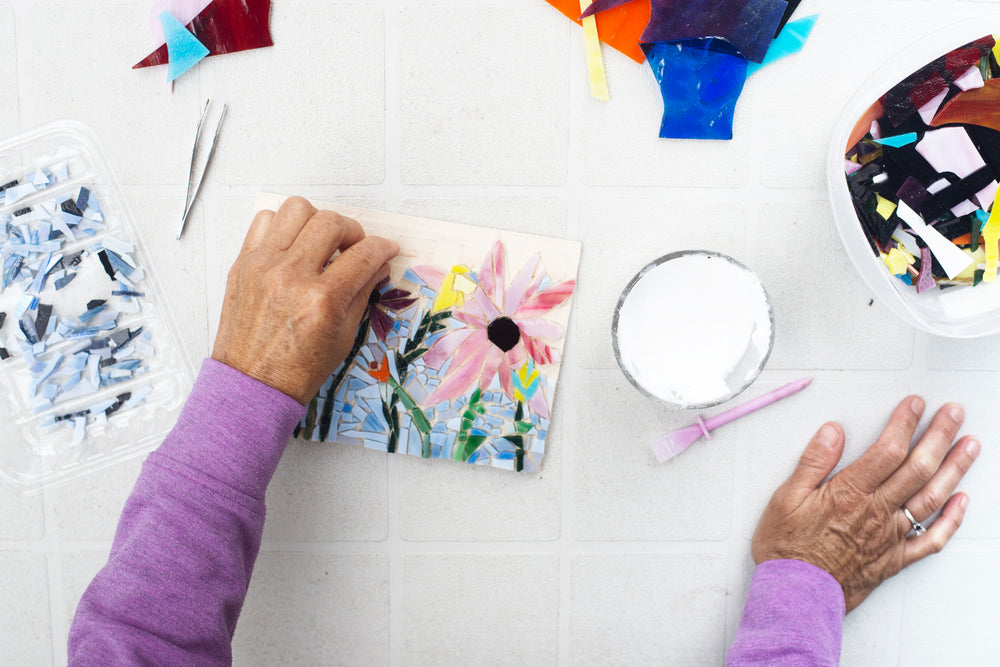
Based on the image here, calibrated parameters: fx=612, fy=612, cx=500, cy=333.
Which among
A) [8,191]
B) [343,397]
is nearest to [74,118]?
[8,191]

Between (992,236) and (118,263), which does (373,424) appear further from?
(992,236)

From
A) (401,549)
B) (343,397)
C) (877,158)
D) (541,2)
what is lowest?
(401,549)

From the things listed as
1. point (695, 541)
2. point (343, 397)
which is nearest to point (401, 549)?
point (343, 397)

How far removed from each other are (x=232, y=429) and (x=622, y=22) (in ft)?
1.85

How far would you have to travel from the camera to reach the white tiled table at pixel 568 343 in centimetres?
65

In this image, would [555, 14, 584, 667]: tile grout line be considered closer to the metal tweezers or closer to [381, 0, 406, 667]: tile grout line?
[381, 0, 406, 667]: tile grout line

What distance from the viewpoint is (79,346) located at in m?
0.67

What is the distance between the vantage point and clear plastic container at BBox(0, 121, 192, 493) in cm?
66

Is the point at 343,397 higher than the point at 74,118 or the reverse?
the reverse

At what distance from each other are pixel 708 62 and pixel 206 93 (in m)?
0.53

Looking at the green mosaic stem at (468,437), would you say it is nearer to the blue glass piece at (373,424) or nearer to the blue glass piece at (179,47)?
the blue glass piece at (373,424)

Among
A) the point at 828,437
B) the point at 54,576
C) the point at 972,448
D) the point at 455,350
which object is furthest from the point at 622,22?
the point at 54,576

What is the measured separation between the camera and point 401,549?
693 millimetres

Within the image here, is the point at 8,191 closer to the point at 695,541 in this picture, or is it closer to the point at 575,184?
the point at 575,184
